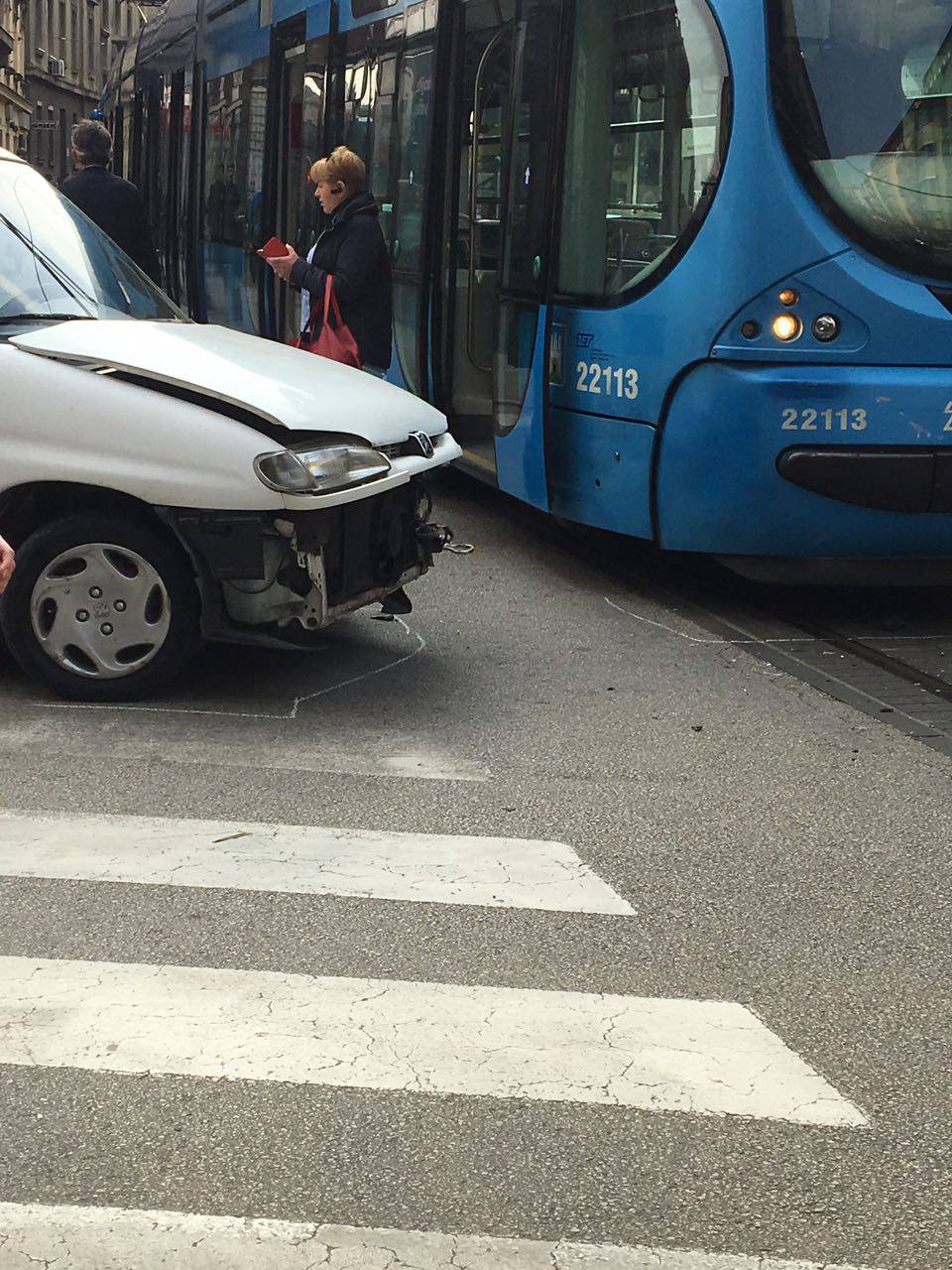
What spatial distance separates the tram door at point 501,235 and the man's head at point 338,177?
76cm

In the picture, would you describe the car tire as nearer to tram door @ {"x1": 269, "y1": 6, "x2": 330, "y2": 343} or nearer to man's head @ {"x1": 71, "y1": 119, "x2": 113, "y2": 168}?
man's head @ {"x1": 71, "y1": 119, "x2": 113, "y2": 168}

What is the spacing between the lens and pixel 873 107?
7754 mm

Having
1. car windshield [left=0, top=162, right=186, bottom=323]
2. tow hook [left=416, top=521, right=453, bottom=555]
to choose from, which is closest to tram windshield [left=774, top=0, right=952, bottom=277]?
tow hook [left=416, top=521, right=453, bottom=555]

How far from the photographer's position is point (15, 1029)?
3.61 meters

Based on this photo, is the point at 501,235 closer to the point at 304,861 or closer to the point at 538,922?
the point at 304,861

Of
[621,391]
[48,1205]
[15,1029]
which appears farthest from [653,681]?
[48,1205]

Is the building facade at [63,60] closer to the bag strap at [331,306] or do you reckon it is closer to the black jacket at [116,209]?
the black jacket at [116,209]

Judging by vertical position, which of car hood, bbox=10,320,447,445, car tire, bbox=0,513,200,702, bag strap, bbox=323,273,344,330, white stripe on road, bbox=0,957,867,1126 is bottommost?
white stripe on road, bbox=0,957,867,1126

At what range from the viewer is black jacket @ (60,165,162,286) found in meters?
10.8

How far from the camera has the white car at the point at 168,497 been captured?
6.03 meters

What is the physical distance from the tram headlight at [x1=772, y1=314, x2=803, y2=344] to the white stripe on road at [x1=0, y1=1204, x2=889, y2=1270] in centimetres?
536

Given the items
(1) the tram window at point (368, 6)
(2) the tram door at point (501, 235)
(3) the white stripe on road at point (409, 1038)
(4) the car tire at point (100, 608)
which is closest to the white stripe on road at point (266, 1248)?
(3) the white stripe on road at point (409, 1038)

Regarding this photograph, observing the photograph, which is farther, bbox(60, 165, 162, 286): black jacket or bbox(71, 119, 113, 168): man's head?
bbox(71, 119, 113, 168): man's head

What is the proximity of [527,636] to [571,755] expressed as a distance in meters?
1.81
